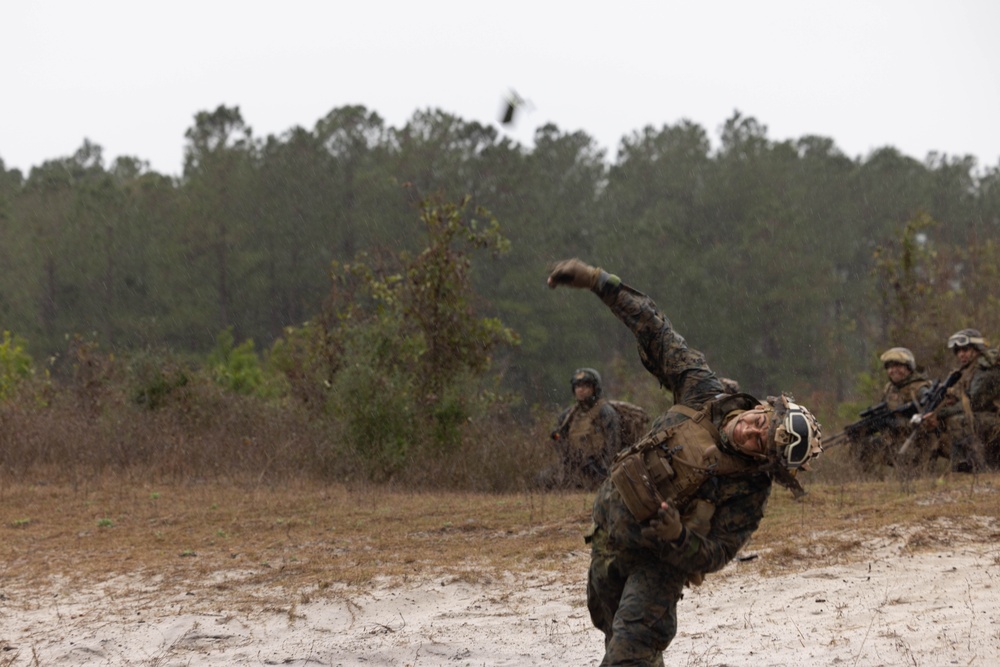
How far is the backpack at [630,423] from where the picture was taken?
13.2 m

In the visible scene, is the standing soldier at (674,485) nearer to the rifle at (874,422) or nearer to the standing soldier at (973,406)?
the standing soldier at (973,406)

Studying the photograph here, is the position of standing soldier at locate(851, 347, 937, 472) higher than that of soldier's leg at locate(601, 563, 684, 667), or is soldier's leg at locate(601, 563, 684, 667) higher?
standing soldier at locate(851, 347, 937, 472)

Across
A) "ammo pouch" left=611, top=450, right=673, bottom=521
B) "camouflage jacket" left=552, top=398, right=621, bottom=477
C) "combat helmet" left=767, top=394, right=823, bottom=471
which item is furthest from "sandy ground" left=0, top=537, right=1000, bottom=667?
"camouflage jacket" left=552, top=398, right=621, bottom=477

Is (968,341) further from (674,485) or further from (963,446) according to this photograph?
(674,485)

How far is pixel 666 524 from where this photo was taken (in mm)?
4633

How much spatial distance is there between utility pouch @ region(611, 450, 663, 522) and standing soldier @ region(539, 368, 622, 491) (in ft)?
27.1

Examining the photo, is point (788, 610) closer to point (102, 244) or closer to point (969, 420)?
point (969, 420)

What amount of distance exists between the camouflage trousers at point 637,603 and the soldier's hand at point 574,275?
1.11m

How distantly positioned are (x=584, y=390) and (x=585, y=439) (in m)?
0.56

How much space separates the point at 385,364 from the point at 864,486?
6.42 m

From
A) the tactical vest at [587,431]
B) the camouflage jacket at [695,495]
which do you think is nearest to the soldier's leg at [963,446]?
the tactical vest at [587,431]

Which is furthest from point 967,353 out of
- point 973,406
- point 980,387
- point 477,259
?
point 477,259

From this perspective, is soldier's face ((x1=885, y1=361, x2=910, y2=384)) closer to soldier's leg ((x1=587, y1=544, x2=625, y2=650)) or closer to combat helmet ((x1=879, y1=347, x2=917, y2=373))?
combat helmet ((x1=879, y1=347, x2=917, y2=373))

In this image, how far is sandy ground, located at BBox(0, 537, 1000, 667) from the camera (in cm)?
674
